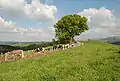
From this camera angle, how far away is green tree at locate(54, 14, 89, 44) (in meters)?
109

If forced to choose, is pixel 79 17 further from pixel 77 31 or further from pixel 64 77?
pixel 64 77

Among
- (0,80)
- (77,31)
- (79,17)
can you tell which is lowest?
(0,80)

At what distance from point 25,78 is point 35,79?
1756mm

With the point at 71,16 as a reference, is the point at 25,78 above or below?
below

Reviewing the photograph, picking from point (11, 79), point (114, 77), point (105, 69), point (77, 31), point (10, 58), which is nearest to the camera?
point (114, 77)

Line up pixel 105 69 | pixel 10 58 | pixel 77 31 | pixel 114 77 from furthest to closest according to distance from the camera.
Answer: pixel 77 31, pixel 10 58, pixel 105 69, pixel 114 77

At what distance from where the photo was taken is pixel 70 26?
109 metres

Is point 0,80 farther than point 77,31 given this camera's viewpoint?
No

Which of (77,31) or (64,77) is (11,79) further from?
(77,31)

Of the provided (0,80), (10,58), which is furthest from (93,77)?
(10,58)

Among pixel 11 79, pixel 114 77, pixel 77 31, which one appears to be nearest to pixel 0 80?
pixel 11 79

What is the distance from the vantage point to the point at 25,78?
83.3 feet

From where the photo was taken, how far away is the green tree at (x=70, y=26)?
109 m

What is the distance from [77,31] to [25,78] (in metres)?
85.8
